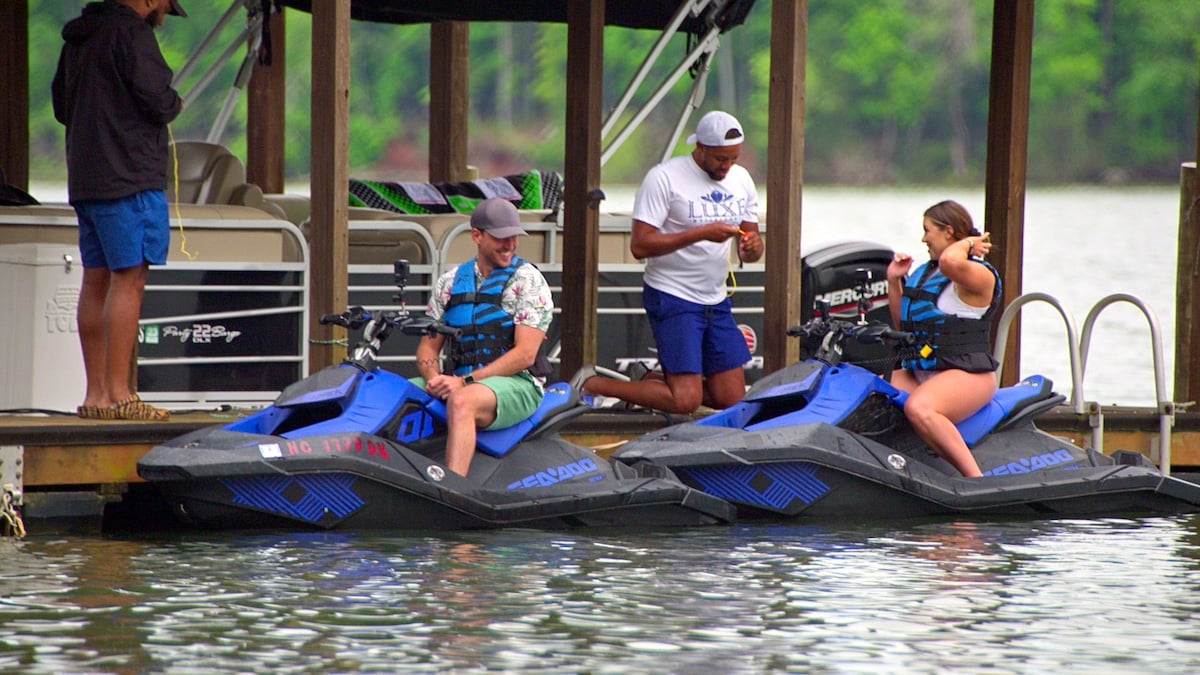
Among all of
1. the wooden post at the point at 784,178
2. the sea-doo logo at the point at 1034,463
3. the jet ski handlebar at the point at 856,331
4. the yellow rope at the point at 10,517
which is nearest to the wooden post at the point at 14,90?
the yellow rope at the point at 10,517

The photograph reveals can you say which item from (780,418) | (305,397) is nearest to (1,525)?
(305,397)

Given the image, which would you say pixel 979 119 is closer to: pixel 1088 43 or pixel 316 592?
pixel 1088 43

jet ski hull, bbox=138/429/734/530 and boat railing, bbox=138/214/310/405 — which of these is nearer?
jet ski hull, bbox=138/429/734/530

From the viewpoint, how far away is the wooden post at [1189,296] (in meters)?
10.3

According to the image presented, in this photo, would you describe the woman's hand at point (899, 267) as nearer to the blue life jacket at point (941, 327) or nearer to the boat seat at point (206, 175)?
the blue life jacket at point (941, 327)

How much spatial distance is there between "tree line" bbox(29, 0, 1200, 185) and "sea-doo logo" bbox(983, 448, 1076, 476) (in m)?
39.6

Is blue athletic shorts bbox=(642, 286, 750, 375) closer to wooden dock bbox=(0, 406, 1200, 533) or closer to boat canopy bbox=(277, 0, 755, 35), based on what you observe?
wooden dock bbox=(0, 406, 1200, 533)

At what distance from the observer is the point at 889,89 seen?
168 ft

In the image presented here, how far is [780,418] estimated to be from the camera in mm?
8664

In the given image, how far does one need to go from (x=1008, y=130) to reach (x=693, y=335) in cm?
202

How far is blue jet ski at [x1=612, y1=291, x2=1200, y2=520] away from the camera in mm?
8562

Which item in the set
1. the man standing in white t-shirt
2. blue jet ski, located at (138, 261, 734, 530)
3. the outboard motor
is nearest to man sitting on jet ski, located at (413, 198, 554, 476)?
blue jet ski, located at (138, 261, 734, 530)

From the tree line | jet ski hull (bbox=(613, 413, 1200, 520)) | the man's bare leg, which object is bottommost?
jet ski hull (bbox=(613, 413, 1200, 520))

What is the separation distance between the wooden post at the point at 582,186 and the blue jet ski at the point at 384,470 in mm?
1170
